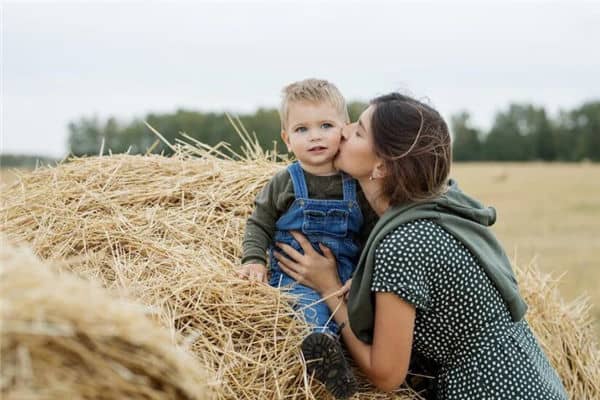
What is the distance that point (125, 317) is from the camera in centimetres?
184

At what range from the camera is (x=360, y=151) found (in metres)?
3.19

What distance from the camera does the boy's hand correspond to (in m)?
3.36

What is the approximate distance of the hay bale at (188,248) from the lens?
3006 millimetres

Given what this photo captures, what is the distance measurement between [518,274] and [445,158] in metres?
1.53

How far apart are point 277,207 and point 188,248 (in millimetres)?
454

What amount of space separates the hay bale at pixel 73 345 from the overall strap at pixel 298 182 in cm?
164

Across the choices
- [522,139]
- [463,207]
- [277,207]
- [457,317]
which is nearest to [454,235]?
[463,207]

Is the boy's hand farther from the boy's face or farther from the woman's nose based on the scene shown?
the woman's nose

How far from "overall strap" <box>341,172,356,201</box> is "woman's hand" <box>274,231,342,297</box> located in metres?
0.25

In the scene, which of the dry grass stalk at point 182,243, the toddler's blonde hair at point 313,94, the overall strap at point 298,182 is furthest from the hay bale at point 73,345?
the toddler's blonde hair at point 313,94

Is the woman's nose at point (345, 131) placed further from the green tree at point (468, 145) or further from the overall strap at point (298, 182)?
the green tree at point (468, 145)

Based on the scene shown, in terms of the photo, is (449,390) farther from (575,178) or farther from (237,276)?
(575,178)

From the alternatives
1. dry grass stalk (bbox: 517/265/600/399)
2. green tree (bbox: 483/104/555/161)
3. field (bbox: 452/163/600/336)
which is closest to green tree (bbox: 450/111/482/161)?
green tree (bbox: 483/104/555/161)

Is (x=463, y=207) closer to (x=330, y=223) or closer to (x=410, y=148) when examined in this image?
(x=410, y=148)
